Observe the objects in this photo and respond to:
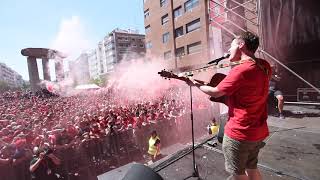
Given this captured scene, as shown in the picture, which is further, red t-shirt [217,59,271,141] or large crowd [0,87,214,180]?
large crowd [0,87,214,180]

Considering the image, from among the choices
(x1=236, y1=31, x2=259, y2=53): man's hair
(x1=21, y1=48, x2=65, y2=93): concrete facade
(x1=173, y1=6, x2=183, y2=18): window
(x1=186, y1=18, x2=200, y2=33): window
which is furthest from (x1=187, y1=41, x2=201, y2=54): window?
(x1=236, y1=31, x2=259, y2=53): man's hair

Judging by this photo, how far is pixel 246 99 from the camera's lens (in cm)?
229

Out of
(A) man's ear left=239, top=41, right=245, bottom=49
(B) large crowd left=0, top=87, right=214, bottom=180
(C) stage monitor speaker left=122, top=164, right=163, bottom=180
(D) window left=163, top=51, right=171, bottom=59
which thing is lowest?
(B) large crowd left=0, top=87, right=214, bottom=180

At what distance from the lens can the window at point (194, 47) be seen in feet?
87.4

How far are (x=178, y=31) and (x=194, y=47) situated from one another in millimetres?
4026

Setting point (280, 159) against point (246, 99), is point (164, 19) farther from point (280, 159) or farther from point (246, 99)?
point (246, 99)

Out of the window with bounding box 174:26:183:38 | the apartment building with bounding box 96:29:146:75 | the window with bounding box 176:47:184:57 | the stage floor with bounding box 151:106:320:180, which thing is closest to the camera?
the stage floor with bounding box 151:106:320:180

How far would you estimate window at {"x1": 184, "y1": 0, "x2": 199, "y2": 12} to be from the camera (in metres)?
26.8

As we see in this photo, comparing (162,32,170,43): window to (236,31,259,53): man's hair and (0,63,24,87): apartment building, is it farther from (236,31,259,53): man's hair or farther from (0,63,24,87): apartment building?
(0,63,24,87): apartment building

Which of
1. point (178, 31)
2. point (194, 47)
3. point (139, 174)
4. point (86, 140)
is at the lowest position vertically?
point (86, 140)

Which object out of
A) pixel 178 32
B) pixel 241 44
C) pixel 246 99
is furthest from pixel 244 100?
pixel 178 32

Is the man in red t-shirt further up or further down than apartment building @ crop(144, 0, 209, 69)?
further down

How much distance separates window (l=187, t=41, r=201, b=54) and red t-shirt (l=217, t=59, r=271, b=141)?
24.7 metres

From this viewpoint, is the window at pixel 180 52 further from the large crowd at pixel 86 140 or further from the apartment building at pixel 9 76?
the apartment building at pixel 9 76
